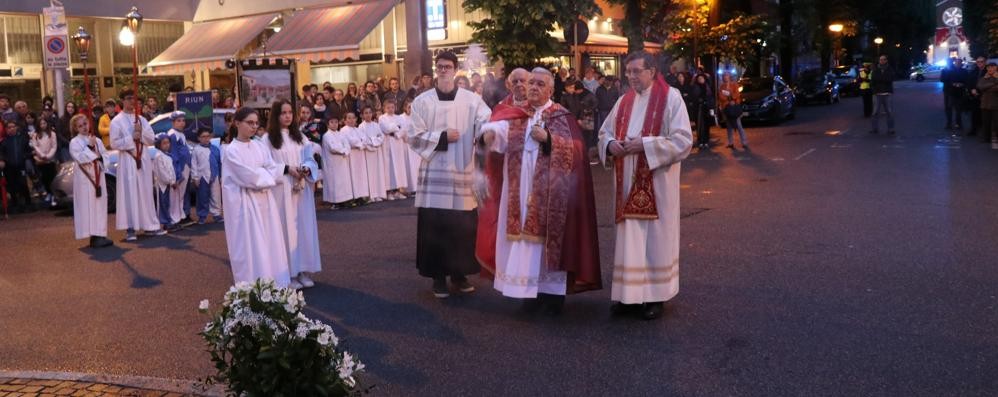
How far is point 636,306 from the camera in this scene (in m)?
7.38

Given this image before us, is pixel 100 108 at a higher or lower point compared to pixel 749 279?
higher

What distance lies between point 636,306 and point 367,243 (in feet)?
15.3

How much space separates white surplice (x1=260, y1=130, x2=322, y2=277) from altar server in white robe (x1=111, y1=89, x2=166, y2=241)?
4580 millimetres

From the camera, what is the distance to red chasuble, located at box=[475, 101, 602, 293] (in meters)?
7.32

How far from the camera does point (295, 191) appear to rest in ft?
29.3

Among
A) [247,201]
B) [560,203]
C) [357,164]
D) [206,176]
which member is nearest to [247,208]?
[247,201]

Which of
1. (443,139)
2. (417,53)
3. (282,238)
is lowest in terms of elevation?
(282,238)

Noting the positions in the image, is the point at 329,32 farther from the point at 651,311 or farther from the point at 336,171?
the point at 651,311

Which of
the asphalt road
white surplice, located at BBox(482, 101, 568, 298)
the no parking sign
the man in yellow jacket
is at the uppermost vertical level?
the no parking sign

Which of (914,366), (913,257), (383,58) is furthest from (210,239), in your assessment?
(383,58)

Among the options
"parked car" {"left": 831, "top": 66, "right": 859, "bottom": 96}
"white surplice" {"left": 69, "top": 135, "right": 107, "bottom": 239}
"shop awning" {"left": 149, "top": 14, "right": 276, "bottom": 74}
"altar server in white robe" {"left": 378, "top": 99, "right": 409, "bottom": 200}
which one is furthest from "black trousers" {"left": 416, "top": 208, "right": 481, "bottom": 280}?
"parked car" {"left": 831, "top": 66, "right": 859, "bottom": 96}

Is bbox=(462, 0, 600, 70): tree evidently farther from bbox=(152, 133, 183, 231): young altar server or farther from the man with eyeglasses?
the man with eyeglasses

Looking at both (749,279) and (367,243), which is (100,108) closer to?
(367,243)

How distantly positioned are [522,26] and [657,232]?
14.1 meters
